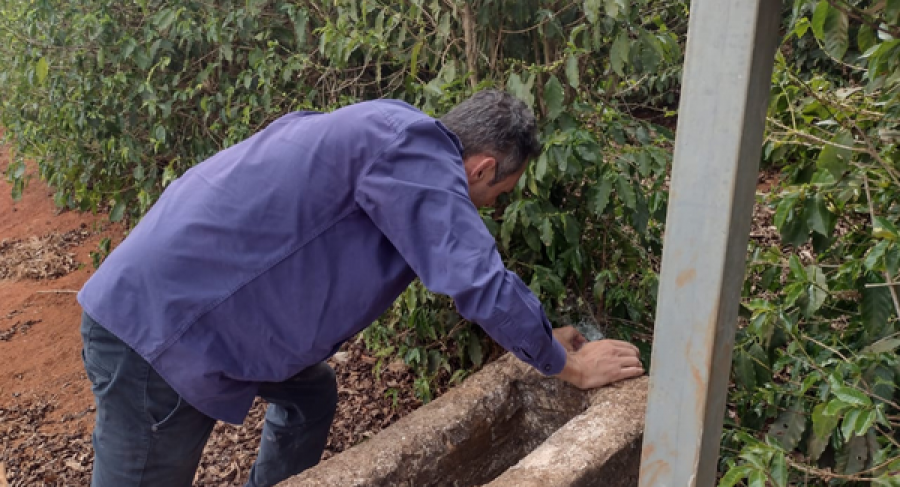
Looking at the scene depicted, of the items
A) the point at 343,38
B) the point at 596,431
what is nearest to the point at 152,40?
the point at 343,38

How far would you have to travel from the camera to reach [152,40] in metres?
4.63

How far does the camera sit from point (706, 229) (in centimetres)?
125

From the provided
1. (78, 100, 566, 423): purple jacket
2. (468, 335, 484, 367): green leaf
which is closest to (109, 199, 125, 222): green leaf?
(468, 335, 484, 367): green leaf

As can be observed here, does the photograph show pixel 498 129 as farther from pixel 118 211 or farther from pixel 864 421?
pixel 118 211

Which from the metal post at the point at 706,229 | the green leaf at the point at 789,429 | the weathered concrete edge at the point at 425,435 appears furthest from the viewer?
the weathered concrete edge at the point at 425,435

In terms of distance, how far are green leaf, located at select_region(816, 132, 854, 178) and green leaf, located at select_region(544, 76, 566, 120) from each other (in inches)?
37.1

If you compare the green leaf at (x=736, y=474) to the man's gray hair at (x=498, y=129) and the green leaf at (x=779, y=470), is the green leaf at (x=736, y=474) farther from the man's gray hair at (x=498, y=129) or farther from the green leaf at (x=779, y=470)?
the man's gray hair at (x=498, y=129)

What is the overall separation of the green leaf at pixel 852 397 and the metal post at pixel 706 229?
417mm

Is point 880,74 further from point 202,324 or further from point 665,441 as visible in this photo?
point 202,324

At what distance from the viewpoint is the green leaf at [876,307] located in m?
2.17

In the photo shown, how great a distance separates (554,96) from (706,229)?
1568 mm

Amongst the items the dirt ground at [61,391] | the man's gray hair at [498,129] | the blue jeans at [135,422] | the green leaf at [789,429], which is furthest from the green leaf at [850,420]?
the dirt ground at [61,391]

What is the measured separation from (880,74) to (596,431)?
1331 mm

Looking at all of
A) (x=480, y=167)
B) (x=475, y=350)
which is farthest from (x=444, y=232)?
(x=475, y=350)
